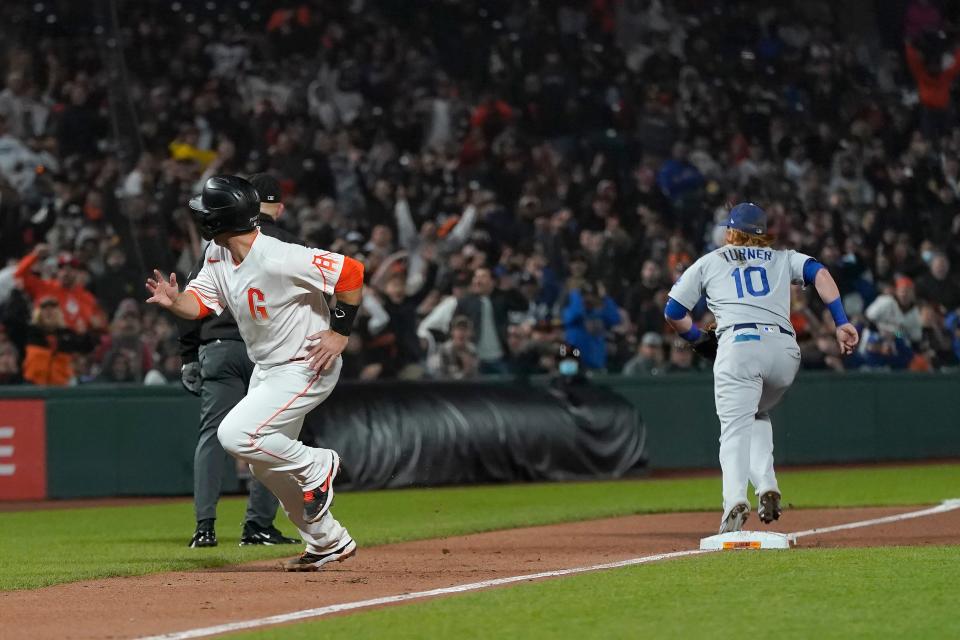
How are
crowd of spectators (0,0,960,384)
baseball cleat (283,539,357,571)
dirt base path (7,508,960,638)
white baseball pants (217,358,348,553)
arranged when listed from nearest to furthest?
1. dirt base path (7,508,960,638)
2. white baseball pants (217,358,348,553)
3. baseball cleat (283,539,357,571)
4. crowd of spectators (0,0,960,384)

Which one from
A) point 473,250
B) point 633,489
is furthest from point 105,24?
point 633,489

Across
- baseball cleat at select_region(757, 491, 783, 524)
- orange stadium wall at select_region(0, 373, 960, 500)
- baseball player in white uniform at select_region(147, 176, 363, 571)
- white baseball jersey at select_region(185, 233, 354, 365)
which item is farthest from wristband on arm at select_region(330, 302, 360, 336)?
orange stadium wall at select_region(0, 373, 960, 500)

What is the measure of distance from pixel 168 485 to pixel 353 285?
26.7ft

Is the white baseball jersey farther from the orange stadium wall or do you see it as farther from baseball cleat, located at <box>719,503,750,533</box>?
the orange stadium wall

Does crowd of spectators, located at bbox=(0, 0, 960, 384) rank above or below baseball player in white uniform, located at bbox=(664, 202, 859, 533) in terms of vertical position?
above

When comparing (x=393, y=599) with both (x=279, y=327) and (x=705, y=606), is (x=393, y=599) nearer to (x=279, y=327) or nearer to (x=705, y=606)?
(x=705, y=606)

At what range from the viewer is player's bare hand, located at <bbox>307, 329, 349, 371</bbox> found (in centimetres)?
732

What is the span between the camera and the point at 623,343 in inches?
683

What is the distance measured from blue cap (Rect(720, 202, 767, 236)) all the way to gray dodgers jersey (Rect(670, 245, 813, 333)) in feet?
0.36

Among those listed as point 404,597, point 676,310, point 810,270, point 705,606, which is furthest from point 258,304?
point 810,270

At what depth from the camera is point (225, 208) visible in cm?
727

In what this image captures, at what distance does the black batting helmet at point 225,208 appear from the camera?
728 centimetres

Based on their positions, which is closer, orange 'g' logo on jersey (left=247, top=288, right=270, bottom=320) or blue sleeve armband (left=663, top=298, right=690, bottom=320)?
orange 'g' logo on jersey (left=247, top=288, right=270, bottom=320)

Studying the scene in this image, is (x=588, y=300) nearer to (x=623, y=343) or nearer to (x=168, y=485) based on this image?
(x=623, y=343)
